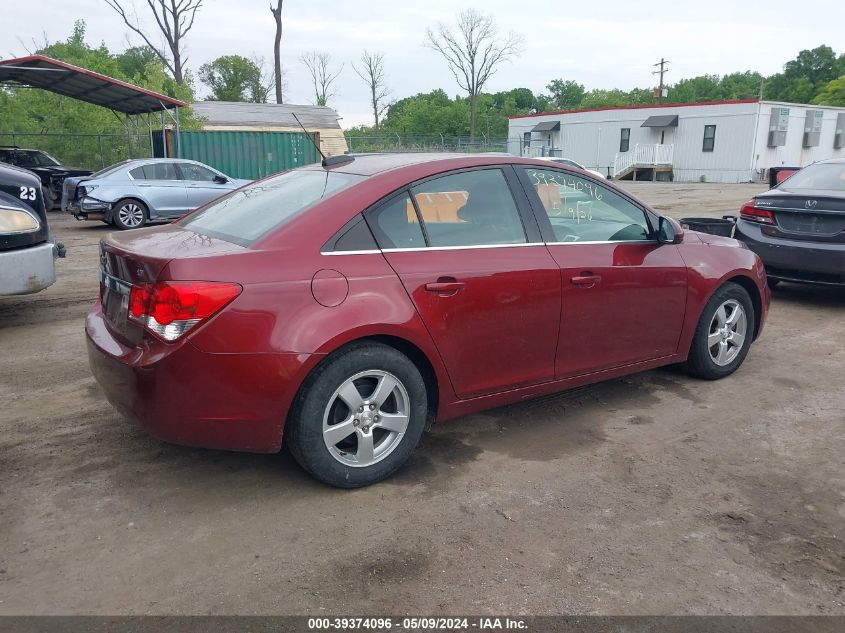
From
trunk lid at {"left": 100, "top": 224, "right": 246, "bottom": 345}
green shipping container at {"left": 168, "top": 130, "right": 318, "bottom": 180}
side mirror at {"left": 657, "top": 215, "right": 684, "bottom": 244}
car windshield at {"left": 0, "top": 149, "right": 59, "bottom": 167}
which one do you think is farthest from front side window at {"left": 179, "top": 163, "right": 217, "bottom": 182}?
side mirror at {"left": 657, "top": 215, "right": 684, "bottom": 244}

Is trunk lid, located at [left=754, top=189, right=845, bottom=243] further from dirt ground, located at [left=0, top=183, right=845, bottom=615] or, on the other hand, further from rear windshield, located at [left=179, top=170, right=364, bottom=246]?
rear windshield, located at [left=179, top=170, right=364, bottom=246]

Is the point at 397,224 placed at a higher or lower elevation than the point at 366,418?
higher

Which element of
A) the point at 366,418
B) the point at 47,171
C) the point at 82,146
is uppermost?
the point at 82,146

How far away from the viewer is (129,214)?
1430 cm

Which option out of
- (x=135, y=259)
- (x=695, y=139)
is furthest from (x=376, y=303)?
(x=695, y=139)

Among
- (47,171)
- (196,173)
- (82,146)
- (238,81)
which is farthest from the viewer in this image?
(238,81)

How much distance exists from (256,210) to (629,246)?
7.41 ft

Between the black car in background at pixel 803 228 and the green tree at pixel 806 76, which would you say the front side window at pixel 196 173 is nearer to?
the black car in background at pixel 803 228

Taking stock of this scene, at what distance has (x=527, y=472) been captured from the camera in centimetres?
368

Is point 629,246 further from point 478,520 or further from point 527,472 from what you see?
point 478,520

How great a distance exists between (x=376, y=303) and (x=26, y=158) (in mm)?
19880

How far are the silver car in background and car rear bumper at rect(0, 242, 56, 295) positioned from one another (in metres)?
Answer: 8.44

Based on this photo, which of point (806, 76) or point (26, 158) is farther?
point (806, 76)

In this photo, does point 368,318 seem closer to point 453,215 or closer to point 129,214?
point 453,215
